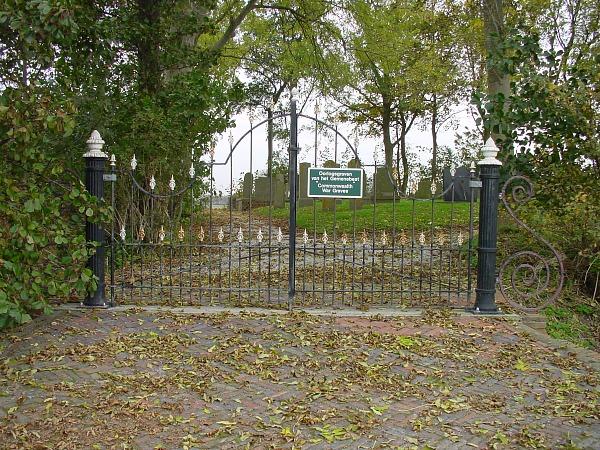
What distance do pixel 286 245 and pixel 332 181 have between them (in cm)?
115

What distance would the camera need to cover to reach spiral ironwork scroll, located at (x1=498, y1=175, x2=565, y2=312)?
639 cm

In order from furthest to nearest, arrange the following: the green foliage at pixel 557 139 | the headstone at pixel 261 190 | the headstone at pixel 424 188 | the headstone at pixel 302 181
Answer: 1. the headstone at pixel 424 188
2. the headstone at pixel 261 190
3. the green foliage at pixel 557 139
4. the headstone at pixel 302 181

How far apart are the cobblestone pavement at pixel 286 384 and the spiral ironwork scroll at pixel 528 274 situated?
2.22 feet

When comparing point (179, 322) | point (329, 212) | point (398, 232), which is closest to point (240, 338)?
point (179, 322)

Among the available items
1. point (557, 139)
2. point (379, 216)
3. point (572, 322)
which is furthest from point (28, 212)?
point (379, 216)

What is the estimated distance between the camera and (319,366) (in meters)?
4.88

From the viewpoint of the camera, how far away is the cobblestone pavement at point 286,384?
3656 millimetres

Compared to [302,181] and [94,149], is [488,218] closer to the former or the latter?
[94,149]

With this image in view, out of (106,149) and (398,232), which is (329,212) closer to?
(398,232)

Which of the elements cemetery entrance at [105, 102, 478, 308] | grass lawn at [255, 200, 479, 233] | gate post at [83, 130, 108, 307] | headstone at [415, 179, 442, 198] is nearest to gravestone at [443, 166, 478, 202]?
cemetery entrance at [105, 102, 478, 308]

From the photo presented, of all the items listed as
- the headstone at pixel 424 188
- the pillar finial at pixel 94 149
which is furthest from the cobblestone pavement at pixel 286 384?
the headstone at pixel 424 188

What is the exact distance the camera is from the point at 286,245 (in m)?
7.12

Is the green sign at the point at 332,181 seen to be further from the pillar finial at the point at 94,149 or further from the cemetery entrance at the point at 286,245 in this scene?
the pillar finial at the point at 94,149

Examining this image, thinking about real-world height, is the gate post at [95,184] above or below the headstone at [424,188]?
below
